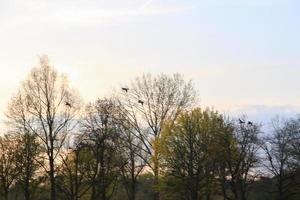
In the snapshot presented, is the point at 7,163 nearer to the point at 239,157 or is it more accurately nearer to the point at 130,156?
the point at 130,156

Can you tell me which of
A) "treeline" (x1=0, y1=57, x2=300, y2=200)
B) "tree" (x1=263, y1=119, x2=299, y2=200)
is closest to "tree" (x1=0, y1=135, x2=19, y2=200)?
"treeline" (x1=0, y1=57, x2=300, y2=200)

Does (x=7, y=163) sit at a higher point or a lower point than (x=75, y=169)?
higher

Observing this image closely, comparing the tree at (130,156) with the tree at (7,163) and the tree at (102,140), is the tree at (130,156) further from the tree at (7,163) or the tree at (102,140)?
the tree at (7,163)

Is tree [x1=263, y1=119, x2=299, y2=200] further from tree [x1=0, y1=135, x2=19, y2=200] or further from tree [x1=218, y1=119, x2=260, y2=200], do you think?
tree [x1=0, y1=135, x2=19, y2=200]

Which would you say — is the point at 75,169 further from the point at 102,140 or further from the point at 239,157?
the point at 239,157

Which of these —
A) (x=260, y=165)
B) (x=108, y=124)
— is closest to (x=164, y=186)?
(x=108, y=124)

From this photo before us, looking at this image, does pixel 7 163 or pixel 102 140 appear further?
A: pixel 7 163

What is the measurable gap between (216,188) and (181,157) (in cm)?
649

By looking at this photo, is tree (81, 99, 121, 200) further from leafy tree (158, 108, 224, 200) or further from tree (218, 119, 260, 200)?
tree (218, 119, 260, 200)

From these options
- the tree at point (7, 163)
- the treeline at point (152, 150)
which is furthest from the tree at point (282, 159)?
the tree at point (7, 163)

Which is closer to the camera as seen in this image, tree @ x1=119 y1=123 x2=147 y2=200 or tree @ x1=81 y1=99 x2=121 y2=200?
tree @ x1=81 y1=99 x2=121 y2=200

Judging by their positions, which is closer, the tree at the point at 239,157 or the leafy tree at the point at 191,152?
the leafy tree at the point at 191,152

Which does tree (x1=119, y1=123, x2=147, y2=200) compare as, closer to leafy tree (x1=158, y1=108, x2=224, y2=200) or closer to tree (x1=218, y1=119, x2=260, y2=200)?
leafy tree (x1=158, y1=108, x2=224, y2=200)

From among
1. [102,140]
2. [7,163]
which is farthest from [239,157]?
[7,163]
